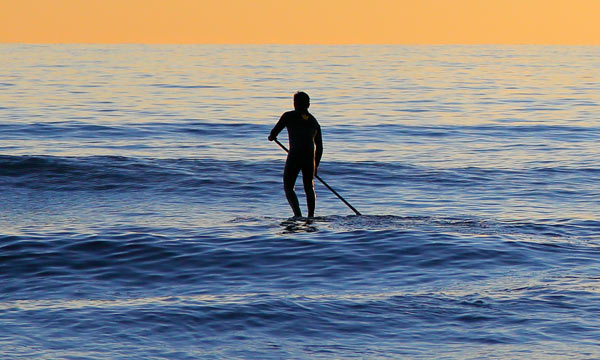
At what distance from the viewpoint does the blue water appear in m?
8.62

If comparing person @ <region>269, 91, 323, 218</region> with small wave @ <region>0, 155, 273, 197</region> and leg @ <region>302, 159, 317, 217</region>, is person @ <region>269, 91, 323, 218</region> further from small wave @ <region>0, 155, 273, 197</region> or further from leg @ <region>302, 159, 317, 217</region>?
small wave @ <region>0, 155, 273, 197</region>

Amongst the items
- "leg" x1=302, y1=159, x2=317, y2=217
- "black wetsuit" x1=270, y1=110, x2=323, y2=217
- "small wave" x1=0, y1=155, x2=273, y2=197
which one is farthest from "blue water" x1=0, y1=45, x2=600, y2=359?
"black wetsuit" x1=270, y1=110, x2=323, y2=217

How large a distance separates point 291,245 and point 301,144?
227cm

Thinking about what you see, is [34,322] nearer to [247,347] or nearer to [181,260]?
[247,347]

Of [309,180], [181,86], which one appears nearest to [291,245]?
[309,180]

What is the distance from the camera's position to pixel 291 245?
12.6 m

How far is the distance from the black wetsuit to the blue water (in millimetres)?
803

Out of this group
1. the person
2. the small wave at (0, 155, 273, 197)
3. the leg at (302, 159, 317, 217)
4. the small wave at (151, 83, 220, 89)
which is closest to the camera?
the person

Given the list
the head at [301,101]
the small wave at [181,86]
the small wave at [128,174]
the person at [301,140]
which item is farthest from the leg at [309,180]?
the small wave at [181,86]

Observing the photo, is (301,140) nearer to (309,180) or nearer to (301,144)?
(301,144)

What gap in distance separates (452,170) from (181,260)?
11277 millimetres

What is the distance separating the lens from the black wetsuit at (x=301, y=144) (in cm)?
1421

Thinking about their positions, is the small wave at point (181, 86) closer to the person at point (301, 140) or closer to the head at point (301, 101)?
the person at point (301, 140)

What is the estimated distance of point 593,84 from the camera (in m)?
58.8
